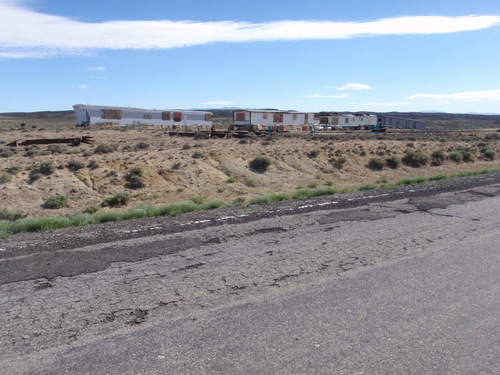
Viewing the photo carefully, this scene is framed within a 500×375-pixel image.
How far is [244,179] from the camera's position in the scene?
20.8m

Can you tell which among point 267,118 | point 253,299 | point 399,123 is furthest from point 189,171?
point 399,123

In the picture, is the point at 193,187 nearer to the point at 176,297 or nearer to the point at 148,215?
the point at 148,215

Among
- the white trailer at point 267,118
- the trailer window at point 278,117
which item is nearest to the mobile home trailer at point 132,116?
the white trailer at point 267,118

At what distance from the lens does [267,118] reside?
50.3 meters

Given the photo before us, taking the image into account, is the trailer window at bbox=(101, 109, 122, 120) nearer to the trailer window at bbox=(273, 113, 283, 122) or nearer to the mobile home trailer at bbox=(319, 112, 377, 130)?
the trailer window at bbox=(273, 113, 283, 122)

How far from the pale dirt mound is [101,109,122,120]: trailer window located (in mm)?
17474

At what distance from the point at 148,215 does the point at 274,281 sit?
6.13m

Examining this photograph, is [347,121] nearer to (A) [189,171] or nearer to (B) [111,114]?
(B) [111,114]

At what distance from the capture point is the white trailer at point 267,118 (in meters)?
49.1

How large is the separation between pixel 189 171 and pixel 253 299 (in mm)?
15598

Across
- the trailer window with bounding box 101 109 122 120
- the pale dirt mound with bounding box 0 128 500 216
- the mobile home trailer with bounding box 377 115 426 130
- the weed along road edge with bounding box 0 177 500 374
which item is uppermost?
the trailer window with bounding box 101 109 122 120

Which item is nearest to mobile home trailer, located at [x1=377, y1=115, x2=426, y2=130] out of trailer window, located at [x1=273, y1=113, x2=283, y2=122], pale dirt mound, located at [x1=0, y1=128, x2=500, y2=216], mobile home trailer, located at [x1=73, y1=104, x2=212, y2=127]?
trailer window, located at [x1=273, y1=113, x2=283, y2=122]

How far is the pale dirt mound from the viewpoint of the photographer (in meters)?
16.3

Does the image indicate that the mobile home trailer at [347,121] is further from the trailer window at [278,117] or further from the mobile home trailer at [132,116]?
the mobile home trailer at [132,116]
